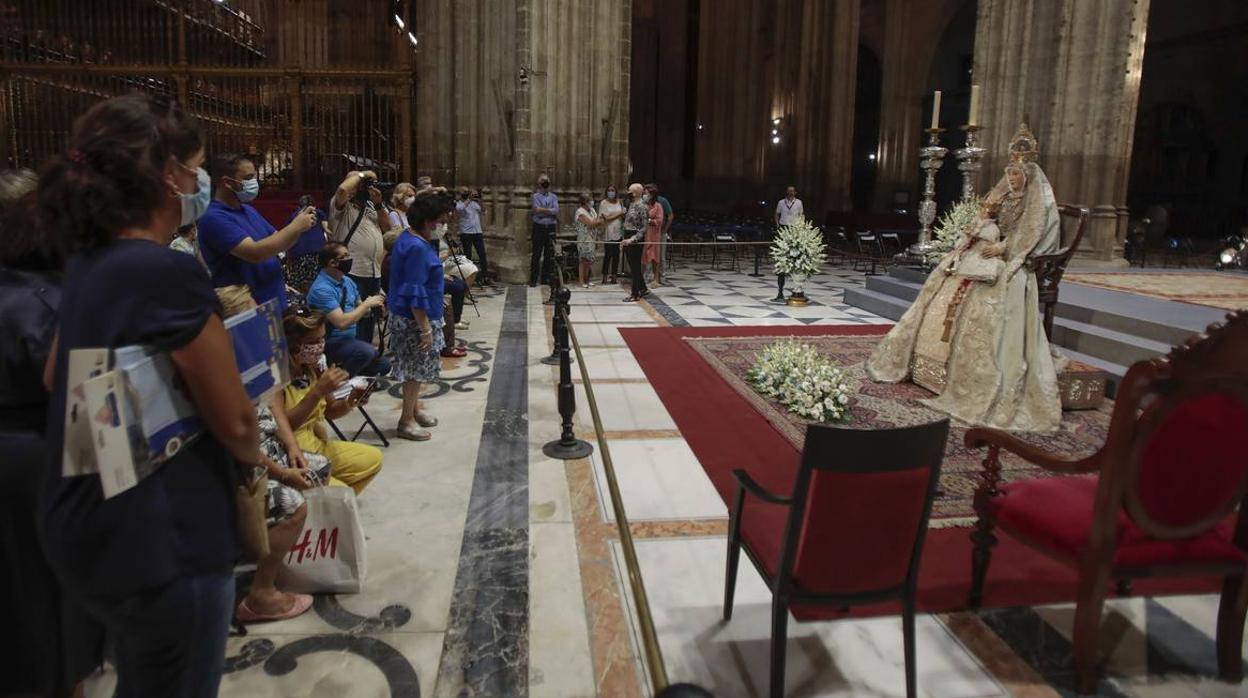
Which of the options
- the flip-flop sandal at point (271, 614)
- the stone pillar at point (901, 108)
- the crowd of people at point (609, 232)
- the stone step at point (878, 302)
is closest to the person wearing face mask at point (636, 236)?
the crowd of people at point (609, 232)

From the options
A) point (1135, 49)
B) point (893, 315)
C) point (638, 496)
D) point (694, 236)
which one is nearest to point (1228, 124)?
point (1135, 49)

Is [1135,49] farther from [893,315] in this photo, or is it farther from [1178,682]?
[1178,682]

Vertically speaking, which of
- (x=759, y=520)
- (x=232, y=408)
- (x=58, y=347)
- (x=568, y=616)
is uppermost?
(x=58, y=347)

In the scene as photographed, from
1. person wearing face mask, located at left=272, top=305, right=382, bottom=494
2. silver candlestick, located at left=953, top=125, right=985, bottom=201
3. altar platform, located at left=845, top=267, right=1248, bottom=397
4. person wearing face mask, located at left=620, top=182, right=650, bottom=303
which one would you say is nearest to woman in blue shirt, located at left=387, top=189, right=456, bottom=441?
person wearing face mask, located at left=272, top=305, right=382, bottom=494

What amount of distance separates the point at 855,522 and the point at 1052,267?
5214 millimetres

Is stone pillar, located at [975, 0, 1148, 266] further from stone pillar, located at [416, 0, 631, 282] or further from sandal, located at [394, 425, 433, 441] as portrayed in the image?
sandal, located at [394, 425, 433, 441]

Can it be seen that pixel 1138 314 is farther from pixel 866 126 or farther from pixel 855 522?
pixel 866 126

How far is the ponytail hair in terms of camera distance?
58.6 inches

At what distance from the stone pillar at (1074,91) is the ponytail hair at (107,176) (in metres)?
13.4

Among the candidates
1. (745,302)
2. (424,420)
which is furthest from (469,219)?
(424,420)

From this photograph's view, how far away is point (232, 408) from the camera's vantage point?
159 centimetres

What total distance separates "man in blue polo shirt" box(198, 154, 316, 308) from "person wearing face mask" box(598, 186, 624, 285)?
8.77 m

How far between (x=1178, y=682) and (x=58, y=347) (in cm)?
339

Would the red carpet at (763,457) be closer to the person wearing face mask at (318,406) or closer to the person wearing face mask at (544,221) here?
the person wearing face mask at (318,406)
